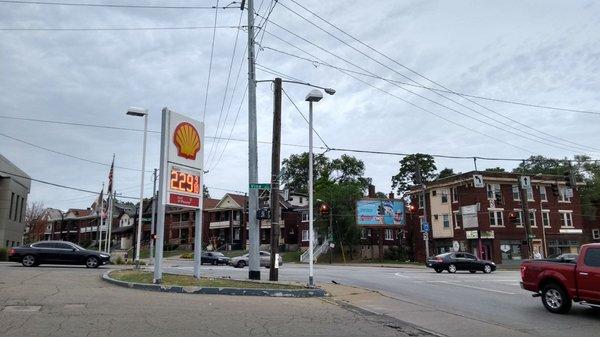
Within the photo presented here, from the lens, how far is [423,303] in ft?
53.0

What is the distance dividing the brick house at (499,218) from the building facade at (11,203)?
42263 millimetres

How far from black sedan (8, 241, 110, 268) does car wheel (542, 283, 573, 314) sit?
21853 mm

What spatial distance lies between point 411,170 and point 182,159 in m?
79.7

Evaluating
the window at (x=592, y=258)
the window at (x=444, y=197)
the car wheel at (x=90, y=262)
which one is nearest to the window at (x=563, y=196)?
the window at (x=444, y=197)

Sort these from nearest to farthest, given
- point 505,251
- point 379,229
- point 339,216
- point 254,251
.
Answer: point 254,251 → point 505,251 → point 339,216 → point 379,229

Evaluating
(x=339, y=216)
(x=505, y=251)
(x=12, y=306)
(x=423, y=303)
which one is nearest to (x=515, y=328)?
(x=423, y=303)

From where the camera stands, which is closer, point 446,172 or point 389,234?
point 389,234

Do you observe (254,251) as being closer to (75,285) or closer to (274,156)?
(274,156)

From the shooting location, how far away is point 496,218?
188 ft

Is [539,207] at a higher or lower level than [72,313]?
higher

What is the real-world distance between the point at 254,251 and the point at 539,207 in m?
48.6

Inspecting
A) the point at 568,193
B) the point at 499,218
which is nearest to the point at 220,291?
the point at 499,218

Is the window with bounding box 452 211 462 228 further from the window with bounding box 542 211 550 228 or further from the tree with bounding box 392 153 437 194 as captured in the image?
the tree with bounding box 392 153 437 194

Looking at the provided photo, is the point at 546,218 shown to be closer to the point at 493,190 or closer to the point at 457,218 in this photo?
the point at 493,190
